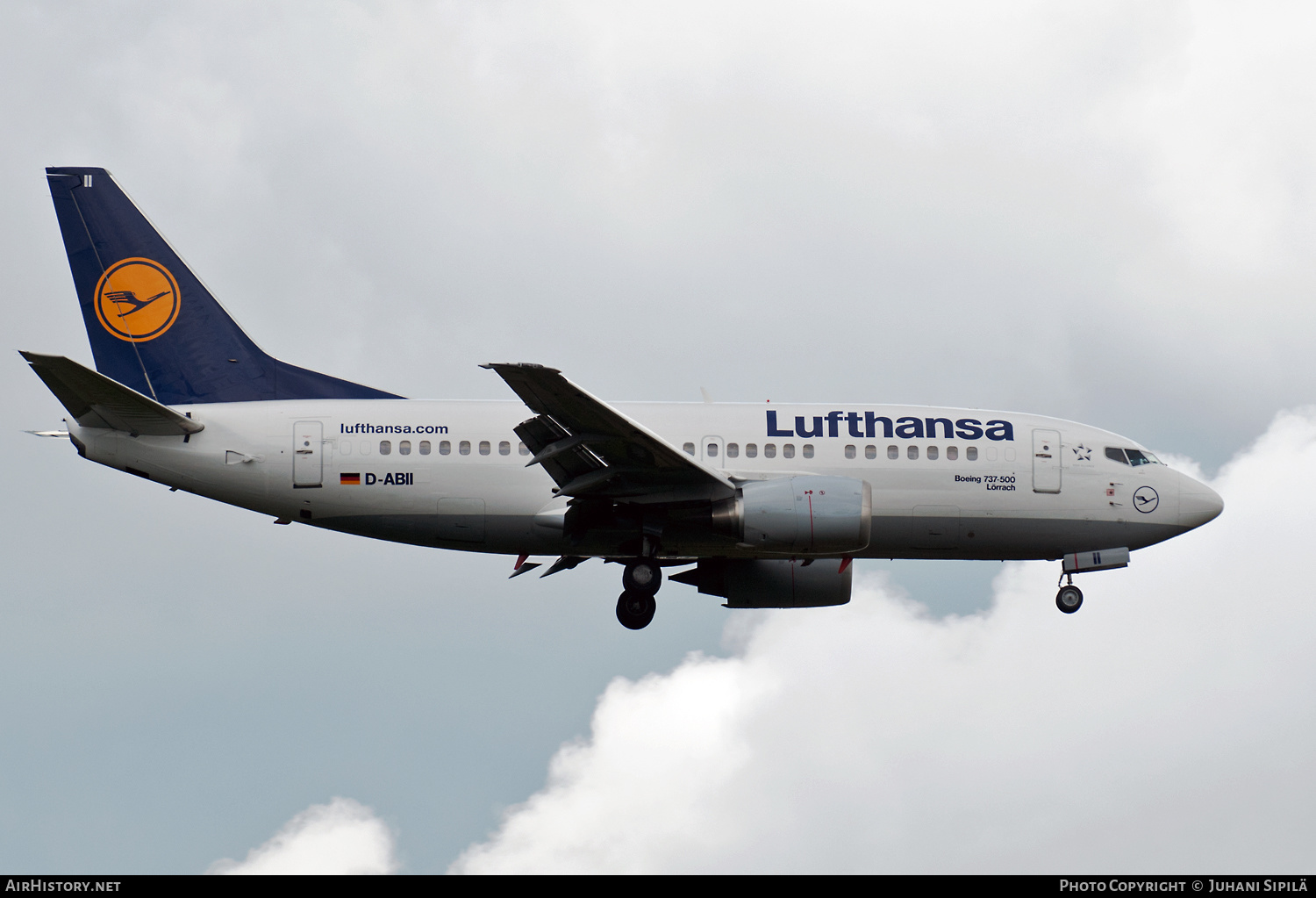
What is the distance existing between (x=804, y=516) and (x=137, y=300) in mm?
14139

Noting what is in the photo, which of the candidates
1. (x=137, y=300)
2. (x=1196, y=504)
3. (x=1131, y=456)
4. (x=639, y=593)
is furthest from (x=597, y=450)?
(x=1196, y=504)

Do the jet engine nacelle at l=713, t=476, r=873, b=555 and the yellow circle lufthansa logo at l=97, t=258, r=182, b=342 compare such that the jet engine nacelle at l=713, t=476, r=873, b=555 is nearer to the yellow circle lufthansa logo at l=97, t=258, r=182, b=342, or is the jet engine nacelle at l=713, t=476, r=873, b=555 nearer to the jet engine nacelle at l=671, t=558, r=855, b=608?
the jet engine nacelle at l=671, t=558, r=855, b=608

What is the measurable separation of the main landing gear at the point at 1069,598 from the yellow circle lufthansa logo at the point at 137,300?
18.4 meters

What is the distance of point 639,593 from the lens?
2612cm

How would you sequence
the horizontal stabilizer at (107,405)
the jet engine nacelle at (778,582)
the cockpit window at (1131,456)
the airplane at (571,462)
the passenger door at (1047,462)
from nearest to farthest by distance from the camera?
1. the horizontal stabilizer at (107,405)
2. the airplane at (571,462)
3. the passenger door at (1047,462)
4. the cockpit window at (1131,456)
5. the jet engine nacelle at (778,582)

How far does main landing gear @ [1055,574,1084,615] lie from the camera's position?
27.3 m

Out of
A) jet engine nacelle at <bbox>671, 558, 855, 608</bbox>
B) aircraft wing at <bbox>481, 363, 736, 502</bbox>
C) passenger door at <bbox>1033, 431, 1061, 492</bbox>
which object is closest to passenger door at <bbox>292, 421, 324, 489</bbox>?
aircraft wing at <bbox>481, 363, 736, 502</bbox>

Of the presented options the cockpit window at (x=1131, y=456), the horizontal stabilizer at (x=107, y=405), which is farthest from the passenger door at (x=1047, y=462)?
the horizontal stabilizer at (x=107, y=405)

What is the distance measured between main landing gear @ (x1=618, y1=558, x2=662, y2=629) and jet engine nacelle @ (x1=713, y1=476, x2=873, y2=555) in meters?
→ 2.38

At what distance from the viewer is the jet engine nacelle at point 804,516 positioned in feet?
77.9

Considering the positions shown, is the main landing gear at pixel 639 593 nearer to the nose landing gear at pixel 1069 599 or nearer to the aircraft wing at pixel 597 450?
the aircraft wing at pixel 597 450

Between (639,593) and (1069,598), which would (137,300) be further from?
(1069,598)

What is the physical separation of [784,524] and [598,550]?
4.23 meters
